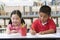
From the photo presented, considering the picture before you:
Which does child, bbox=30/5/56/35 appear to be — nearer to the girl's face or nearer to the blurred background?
the girl's face

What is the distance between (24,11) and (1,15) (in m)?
0.49

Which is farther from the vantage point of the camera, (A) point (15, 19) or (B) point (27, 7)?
(B) point (27, 7)

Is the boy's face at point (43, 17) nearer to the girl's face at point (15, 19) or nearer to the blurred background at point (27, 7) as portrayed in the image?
the girl's face at point (15, 19)

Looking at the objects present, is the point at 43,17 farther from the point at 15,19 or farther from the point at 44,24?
the point at 15,19

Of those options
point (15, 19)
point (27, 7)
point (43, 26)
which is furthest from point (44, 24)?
point (27, 7)

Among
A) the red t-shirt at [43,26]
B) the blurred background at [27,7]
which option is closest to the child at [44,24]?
the red t-shirt at [43,26]

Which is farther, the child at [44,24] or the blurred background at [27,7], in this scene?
the blurred background at [27,7]

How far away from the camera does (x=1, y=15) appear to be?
3346 millimetres

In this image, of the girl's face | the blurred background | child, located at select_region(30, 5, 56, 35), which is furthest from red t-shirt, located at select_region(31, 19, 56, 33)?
the blurred background

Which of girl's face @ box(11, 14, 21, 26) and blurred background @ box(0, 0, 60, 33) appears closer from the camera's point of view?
girl's face @ box(11, 14, 21, 26)

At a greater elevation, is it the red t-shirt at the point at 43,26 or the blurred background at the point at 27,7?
the blurred background at the point at 27,7

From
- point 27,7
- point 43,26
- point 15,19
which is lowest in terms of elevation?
point 43,26

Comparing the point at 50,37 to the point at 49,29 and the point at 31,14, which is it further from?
the point at 31,14

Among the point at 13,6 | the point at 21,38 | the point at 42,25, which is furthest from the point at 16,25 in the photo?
the point at 13,6
